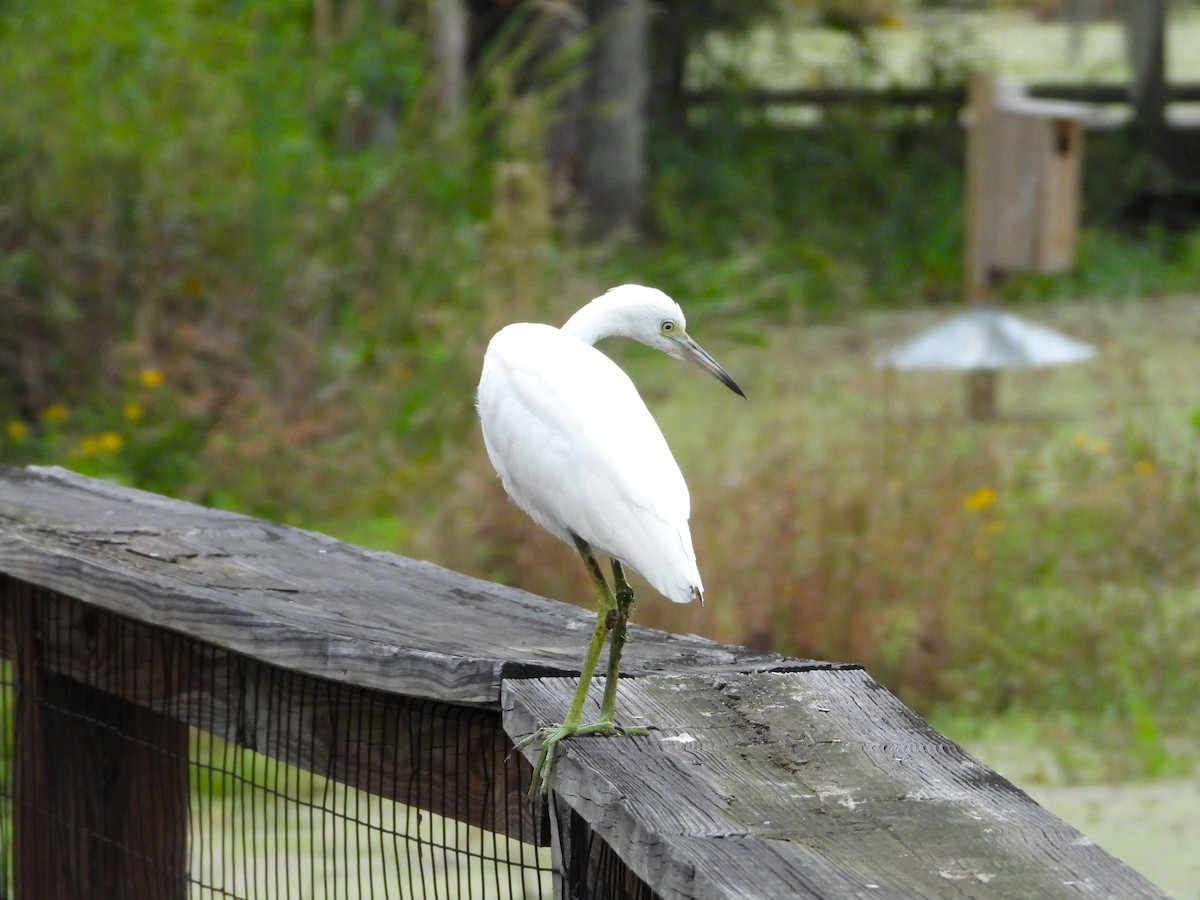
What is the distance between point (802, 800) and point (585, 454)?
43 cm

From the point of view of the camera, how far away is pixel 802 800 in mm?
1270

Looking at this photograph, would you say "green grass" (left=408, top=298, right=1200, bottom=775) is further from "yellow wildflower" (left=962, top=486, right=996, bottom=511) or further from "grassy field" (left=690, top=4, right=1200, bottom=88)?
"grassy field" (left=690, top=4, right=1200, bottom=88)

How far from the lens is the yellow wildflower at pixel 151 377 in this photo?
5.30 metres

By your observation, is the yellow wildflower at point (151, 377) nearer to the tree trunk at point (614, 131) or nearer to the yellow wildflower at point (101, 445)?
the yellow wildflower at point (101, 445)

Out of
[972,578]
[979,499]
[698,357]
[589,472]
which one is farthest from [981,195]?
[589,472]

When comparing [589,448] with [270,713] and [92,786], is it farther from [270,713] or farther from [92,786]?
[92,786]

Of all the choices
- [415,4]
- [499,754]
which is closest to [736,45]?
[415,4]

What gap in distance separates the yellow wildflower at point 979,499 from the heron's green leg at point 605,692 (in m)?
3.58

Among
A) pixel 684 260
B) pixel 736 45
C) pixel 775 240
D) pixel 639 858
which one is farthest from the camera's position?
pixel 736 45

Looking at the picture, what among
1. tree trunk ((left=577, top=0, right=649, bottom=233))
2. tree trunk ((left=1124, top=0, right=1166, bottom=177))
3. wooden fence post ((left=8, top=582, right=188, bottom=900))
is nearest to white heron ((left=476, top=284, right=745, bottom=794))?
wooden fence post ((left=8, top=582, right=188, bottom=900))

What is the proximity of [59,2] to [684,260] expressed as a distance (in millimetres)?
4943

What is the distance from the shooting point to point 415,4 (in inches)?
343

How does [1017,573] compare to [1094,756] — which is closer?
[1094,756]

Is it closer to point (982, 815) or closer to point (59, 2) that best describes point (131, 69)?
point (59, 2)
